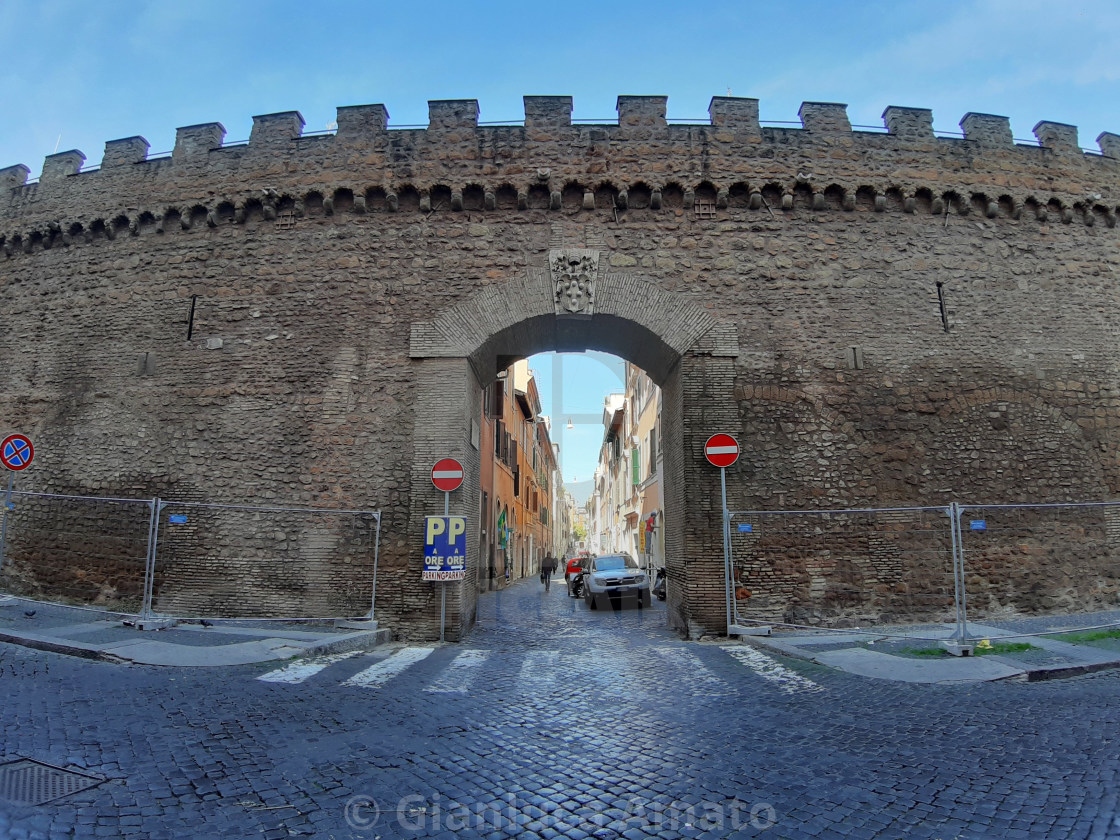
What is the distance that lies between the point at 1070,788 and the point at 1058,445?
29.8ft

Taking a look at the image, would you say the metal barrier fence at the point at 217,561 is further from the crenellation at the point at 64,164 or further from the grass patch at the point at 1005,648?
the grass patch at the point at 1005,648

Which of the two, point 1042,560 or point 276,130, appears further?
point 276,130

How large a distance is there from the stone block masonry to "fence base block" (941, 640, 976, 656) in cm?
267

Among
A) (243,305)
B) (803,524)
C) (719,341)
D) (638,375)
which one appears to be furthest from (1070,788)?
(638,375)

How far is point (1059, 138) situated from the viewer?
11.5m

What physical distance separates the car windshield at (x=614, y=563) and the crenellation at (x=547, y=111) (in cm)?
995

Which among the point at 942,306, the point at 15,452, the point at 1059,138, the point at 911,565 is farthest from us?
the point at 1059,138

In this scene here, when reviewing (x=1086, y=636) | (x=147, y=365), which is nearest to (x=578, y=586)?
(x=147, y=365)

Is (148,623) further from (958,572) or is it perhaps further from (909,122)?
(909,122)

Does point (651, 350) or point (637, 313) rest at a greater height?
point (637, 313)

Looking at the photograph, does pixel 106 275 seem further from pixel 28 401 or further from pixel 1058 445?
pixel 1058 445

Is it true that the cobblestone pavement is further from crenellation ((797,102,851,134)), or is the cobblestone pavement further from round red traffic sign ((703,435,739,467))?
crenellation ((797,102,851,134))

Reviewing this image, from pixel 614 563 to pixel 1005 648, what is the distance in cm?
992

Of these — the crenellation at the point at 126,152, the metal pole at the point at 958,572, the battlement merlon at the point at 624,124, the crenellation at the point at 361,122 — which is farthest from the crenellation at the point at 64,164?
the metal pole at the point at 958,572
